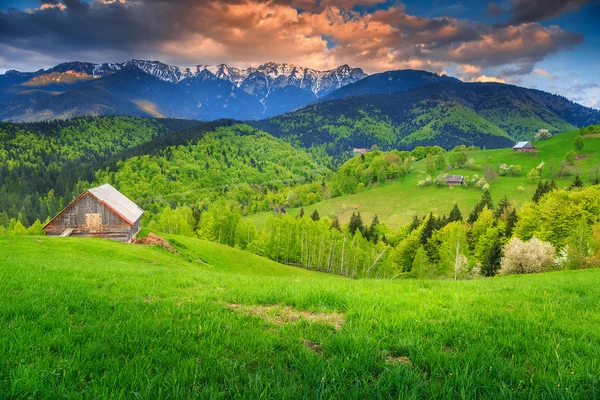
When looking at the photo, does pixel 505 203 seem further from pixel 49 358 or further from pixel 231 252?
pixel 49 358

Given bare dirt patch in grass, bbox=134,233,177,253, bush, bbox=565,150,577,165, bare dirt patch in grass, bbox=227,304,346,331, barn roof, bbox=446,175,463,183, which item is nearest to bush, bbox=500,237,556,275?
bare dirt patch in grass, bbox=134,233,177,253

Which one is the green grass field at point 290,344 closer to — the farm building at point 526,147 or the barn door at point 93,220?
the barn door at point 93,220

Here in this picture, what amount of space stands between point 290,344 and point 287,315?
7.52 ft

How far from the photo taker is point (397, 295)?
9555 millimetres

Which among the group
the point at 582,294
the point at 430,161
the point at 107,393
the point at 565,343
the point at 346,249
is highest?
the point at 430,161

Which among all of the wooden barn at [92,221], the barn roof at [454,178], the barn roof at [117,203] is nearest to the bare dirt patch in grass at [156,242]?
the wooden barn at [92,221]

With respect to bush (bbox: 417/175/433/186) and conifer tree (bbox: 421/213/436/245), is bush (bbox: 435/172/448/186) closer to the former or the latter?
bush (bbox: 417/175/433/186)

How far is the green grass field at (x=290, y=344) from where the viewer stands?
12.5 ft

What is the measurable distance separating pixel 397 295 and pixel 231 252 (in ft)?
143

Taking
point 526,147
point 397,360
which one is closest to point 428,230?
point 397,360

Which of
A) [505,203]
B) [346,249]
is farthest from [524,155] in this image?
[346,249]

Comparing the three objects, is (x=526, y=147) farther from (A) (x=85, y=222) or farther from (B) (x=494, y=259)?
(A) (x=85, y=222)

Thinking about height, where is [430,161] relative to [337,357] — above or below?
above

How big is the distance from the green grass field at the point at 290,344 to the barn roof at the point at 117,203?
1542 inches
